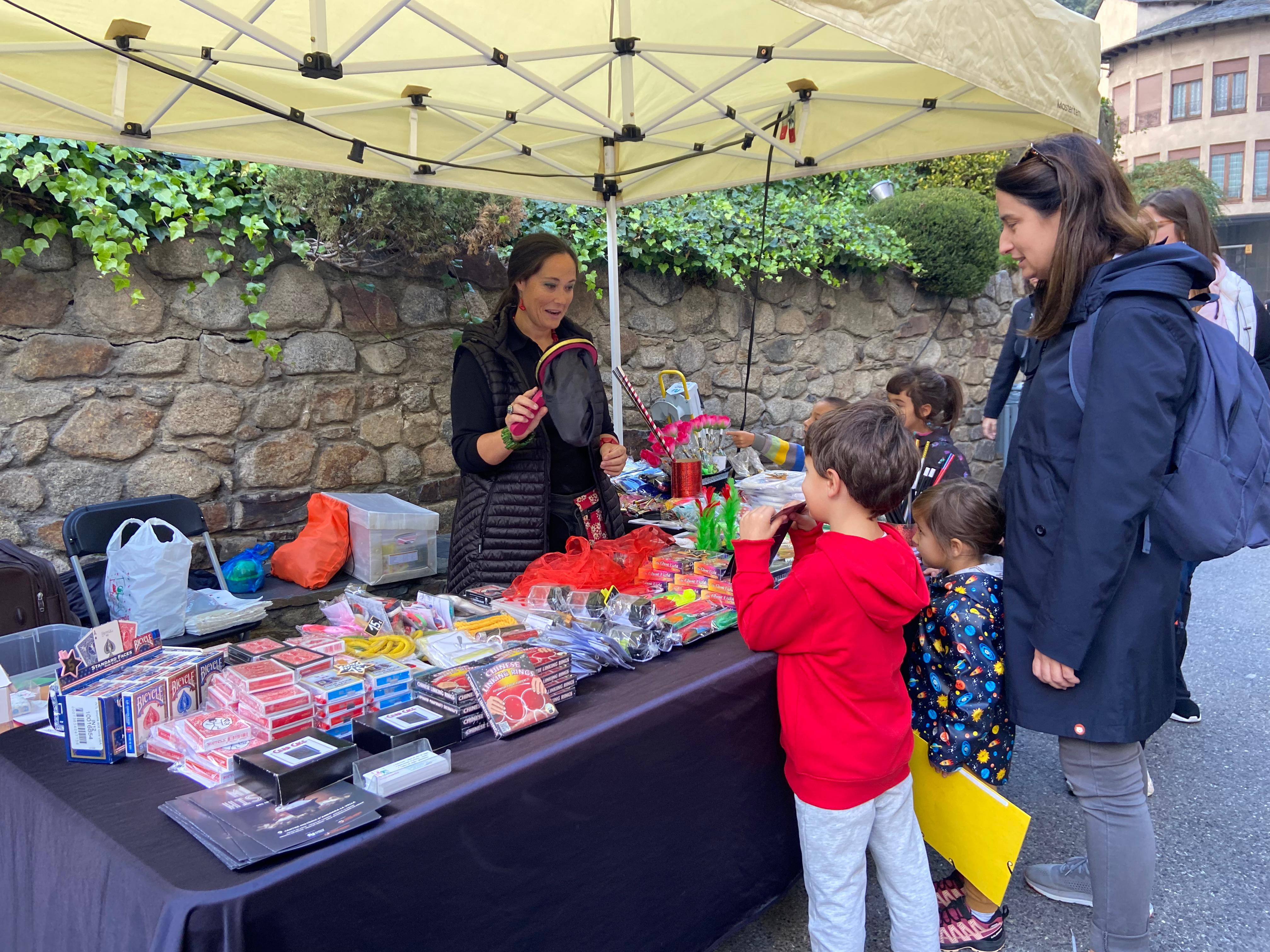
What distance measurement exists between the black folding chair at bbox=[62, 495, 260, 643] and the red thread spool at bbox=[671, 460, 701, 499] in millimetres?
1786

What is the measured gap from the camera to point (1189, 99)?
111 ft

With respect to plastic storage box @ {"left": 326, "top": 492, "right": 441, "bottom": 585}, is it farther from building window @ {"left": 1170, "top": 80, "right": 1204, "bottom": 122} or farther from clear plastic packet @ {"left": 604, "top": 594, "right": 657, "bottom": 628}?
building window @ {"left": 1170, "top": 80, "right": 1204, "bottom": 122}

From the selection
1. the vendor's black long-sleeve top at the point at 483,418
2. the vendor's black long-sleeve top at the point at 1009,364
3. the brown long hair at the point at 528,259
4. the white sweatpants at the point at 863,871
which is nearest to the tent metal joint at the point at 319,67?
the brown long hair at the point at 528,259

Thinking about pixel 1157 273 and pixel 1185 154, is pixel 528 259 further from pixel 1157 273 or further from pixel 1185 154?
pixel 1185 154

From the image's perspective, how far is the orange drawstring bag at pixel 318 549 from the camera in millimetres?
3605

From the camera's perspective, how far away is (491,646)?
1.80m

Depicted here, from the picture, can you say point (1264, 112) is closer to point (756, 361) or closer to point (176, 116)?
point (756, 361)

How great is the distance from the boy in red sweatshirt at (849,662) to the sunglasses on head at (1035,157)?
1.98 ft

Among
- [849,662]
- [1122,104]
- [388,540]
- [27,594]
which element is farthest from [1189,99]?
[27,594]

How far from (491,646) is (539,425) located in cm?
111

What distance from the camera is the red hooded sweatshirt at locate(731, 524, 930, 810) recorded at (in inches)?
66.6

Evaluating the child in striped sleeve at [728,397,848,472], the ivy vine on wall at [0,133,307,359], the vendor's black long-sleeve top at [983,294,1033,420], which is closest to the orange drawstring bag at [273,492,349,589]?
the ivy vine on wall at [0,133,307,359]

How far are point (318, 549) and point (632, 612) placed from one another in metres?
2.13

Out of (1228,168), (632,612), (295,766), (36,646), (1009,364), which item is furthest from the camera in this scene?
(1228,168)
